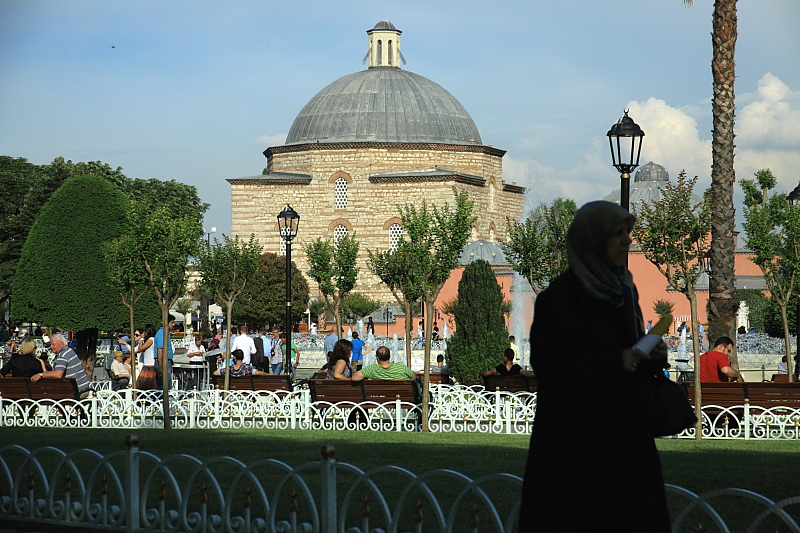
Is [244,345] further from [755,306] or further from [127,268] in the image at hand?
[755,306]

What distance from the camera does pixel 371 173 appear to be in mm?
51781

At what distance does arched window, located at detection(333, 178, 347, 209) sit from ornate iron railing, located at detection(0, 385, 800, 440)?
138 feet

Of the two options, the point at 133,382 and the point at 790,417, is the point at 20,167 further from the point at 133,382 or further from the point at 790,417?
the point at 790,417

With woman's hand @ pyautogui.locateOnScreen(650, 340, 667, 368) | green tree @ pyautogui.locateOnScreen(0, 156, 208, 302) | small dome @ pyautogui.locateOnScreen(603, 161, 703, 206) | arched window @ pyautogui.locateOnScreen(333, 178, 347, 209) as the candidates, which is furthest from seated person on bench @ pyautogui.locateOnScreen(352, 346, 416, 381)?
small dome @ pyautogui.locateOnScreen(603, 161, 703, 206)

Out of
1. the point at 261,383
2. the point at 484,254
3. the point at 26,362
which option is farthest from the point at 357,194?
the point at 26,362

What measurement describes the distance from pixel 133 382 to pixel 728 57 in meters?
9.02

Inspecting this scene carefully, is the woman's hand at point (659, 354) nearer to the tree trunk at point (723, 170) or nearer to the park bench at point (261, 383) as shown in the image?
the park bench at point (261, 383)

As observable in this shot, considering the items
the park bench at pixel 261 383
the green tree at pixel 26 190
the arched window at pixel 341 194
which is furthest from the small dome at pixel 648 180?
the park bench at pixel 261 383

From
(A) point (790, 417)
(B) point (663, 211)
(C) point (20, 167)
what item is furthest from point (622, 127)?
(C) point (20, 167)

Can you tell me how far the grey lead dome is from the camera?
174 ft

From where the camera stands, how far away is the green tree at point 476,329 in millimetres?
15477

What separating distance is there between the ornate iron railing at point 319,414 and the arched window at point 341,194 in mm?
42207

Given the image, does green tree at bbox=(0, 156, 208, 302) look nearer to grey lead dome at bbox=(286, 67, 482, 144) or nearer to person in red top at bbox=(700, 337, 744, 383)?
grey lead dome at bbox=(286, 67, 482, 144)

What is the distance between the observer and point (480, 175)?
174 ft
